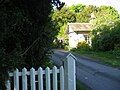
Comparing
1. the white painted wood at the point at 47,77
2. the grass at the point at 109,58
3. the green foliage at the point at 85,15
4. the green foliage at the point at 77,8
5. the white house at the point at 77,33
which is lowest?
the grass at the point at 109,58

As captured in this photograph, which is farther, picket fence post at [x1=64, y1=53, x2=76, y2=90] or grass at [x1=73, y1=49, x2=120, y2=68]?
grass at [x1=73, y1=49, x2=120, y2=68]

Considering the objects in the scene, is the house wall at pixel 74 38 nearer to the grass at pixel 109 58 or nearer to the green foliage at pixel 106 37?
the green foliage at pixel 106 37

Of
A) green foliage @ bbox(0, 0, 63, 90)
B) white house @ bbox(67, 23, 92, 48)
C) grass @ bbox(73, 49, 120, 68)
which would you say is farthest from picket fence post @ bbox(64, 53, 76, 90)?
white house @ bbox(67, 23, 92, 48)

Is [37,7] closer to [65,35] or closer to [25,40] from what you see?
[25,40]

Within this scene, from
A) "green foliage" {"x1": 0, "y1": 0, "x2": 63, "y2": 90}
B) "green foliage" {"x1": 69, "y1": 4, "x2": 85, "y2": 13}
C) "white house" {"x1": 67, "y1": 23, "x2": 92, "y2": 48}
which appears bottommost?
"green foliage" {"x1": 0, "y1": 0, "x2": 63, "y2": 90}


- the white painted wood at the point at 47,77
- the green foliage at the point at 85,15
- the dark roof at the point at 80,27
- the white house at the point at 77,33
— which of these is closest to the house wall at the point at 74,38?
the white house at the point at 77,33

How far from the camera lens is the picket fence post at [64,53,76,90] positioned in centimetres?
636

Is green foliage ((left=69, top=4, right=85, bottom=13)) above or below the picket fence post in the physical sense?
above

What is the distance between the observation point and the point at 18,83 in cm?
602

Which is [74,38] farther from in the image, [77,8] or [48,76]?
[48,76]

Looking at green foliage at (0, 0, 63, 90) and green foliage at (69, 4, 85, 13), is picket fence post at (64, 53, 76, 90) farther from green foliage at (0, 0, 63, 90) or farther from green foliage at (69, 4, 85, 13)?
green foliage at (69, 4, 85, 13)

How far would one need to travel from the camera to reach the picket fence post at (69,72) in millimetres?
6363

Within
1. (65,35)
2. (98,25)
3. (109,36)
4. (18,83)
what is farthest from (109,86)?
(65,35)

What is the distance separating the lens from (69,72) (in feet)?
20.9
